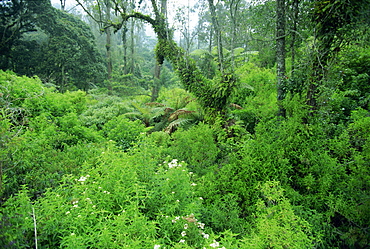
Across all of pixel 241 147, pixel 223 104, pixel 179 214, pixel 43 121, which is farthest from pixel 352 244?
pixel 43 121

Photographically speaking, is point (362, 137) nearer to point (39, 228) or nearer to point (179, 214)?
point (179, 214)

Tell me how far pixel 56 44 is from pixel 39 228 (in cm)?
1545

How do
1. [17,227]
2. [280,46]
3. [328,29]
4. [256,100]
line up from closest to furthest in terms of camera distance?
1. [17,227]
2. [328,29]
3. [280,46]
4. [256,100]

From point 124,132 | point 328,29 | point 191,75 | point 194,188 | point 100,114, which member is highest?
point 328,29

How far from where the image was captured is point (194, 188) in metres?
3.41

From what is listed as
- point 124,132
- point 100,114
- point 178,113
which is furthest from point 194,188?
point 100,114

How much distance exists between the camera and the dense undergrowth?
2.17m

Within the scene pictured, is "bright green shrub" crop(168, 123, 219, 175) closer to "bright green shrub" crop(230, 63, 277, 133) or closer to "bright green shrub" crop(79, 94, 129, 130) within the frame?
"bright green shrub" crop(230, 63, 277, 133)

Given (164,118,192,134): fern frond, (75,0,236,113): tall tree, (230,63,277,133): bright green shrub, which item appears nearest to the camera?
(230,63,277,133): bright green shrub

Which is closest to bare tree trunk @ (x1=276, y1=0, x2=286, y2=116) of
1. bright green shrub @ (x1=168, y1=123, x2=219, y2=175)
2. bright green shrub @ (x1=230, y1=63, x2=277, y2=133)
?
bright green shrub @ (x1=230, y1=63, x2=277, y2=133)

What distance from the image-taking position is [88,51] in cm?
1659

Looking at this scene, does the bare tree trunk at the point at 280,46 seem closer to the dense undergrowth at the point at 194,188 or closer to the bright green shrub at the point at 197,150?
the dense undergrowth at the point at 194,188

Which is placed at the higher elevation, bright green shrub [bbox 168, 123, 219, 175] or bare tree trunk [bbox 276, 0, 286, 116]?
bare tree trunk [bbox 276, 0, 286, 116]

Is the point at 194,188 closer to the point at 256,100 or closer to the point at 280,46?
the point at 280,46
